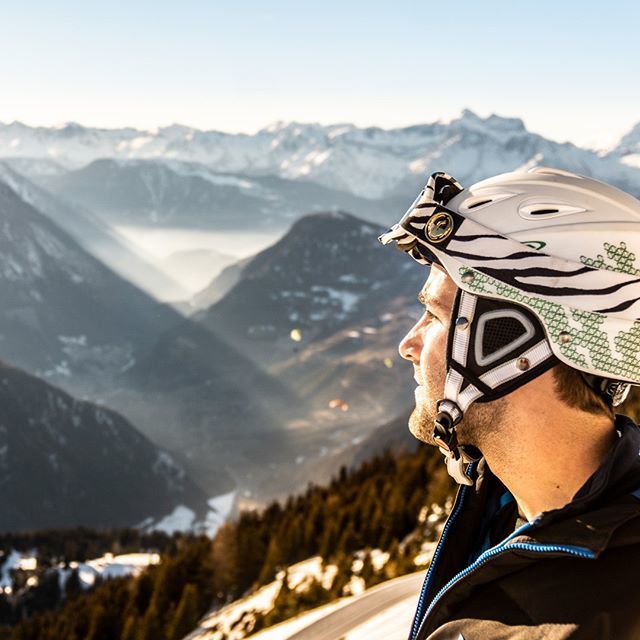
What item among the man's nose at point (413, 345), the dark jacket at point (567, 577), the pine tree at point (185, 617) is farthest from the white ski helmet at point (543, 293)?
the pine tree at point (185, 617)

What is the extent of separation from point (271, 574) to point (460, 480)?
59371mm

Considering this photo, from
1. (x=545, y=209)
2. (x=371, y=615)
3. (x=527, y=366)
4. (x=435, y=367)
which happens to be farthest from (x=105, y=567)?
(x=545, y=209)

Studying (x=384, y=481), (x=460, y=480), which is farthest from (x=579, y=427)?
(x=384, y=481)

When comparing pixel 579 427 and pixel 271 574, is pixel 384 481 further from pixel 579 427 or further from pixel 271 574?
pixel 579 427

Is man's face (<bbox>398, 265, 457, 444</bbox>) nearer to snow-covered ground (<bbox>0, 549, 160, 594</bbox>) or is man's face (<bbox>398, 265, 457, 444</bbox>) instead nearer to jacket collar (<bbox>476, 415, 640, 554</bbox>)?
jacket collar (<bbox>476, 415, 640, 554</bbox>)

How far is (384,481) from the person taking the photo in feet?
236

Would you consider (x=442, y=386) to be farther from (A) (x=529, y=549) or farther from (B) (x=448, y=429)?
(A) (x=529, y=549)

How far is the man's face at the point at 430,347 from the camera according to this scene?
427cm

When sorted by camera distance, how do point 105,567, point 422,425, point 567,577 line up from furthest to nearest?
point 105,567
point 422,425
point 567,577

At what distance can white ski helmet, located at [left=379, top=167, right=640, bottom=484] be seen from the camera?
3896 mm

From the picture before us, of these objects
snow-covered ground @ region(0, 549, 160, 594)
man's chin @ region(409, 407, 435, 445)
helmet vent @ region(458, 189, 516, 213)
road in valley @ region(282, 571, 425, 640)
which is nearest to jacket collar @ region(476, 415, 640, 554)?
man's chin @ region(409, 407, 435, 445)

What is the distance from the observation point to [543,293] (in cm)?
397

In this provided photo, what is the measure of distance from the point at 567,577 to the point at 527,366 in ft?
3.89

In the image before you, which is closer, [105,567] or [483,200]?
[483,200]
